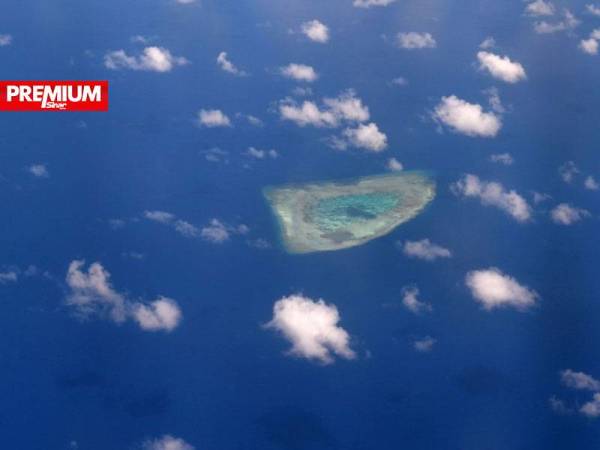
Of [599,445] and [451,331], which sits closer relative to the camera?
[599,445]

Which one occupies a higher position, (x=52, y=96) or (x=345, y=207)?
(x=52, y=96)

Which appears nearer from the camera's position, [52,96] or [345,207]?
[345,207]

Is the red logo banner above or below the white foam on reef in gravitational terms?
above

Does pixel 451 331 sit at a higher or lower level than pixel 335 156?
lower

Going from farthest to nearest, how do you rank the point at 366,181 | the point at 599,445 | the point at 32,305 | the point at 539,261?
the point at 366,181, the point at 539,261, the point at 32,305, the point at 599,445

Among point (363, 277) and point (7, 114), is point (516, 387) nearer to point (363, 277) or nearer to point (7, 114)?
point (363, 277)

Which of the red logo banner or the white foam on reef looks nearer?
the white foam on reef

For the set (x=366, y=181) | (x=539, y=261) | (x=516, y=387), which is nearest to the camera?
(x=516, y=387)

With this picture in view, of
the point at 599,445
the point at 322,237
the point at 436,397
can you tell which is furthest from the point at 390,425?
the point at 322,237
